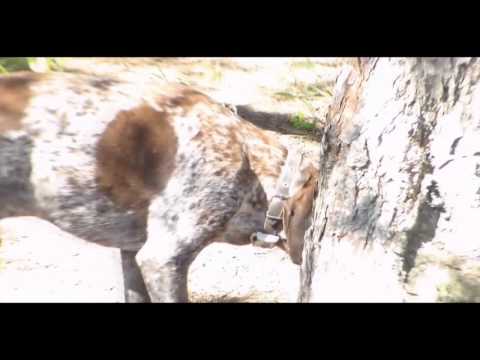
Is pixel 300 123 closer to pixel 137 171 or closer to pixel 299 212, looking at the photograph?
pixel 299 212

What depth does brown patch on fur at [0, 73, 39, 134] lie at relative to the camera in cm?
144

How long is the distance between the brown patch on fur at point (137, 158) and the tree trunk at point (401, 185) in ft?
1.81

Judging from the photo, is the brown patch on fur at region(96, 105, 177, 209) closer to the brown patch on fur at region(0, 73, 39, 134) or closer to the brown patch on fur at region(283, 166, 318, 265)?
the brown patch on fur at region(0, 73, 39, 134)

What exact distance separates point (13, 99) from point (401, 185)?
1.26m

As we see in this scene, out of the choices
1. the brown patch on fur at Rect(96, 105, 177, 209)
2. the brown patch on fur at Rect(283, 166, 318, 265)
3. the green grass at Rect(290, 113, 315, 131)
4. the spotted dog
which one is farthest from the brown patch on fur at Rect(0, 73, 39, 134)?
the green grass at Rect(290, 113, 315, 131)

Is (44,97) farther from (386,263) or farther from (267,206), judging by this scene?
(386,263)

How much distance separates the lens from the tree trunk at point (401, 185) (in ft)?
4.37

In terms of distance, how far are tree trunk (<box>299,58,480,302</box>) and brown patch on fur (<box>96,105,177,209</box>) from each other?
0.55 m

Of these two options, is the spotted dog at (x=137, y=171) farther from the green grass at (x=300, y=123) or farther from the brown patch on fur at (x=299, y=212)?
the green grass at (x=300, y=123)

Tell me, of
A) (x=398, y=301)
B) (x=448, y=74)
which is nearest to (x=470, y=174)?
(x=448, y=74)

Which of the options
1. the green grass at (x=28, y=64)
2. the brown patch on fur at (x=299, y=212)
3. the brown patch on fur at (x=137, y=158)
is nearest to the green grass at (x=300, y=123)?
the brown patch on fur at (x=299, y=212)

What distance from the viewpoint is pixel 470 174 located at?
136cm

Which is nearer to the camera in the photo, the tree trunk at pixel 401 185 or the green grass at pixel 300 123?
the tree trunk at pixel 401 185

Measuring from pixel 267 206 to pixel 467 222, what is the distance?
0.67 metres
